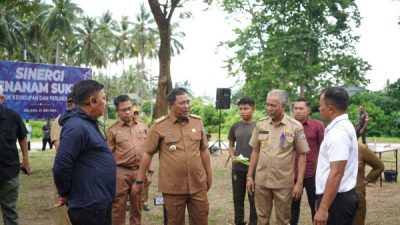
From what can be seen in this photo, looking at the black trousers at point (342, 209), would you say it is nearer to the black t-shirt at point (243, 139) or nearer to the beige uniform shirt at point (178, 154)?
the beige uniform shirt at point (178, 154)

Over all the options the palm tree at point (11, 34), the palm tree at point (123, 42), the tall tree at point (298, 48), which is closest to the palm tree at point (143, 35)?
the palm tree at point (123, 42)

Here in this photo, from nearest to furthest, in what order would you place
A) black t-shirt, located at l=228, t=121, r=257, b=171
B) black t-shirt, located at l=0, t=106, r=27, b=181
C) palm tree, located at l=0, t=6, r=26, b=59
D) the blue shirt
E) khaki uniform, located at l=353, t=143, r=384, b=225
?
the blue shirt
khaki uniform, located at l=353, t=143, r=384, b=225
black t-shirt, located at l=0, t=106, r=27, b=181
black t-shirt, located at l=228, t=121, r=257, b=171
palm tree, located at l=0, t=6, r=26, b=59

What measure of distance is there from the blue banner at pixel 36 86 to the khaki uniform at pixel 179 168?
194 inches

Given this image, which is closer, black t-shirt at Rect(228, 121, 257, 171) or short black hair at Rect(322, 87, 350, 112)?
short black hair at Rect(322, 87, 350, 112)

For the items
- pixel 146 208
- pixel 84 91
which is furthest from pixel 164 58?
pixel 84 91

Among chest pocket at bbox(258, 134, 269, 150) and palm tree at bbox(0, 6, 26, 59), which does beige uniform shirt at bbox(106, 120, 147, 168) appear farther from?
palm tree at bbox(0, 6, 26, 59)

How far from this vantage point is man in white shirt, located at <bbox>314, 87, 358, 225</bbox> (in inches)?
124

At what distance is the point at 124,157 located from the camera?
202 inches

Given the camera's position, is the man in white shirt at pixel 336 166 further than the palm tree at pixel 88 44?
No

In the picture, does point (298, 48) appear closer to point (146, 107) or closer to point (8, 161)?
point (8, 161)

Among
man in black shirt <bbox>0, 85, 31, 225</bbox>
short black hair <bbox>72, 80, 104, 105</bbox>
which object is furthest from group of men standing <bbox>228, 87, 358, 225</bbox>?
man in black shirt <bbox>0, 85, 31, 225</bbox>

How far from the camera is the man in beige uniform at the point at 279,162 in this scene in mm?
4590

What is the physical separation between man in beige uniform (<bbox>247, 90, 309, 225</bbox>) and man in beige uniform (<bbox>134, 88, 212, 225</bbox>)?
68cm

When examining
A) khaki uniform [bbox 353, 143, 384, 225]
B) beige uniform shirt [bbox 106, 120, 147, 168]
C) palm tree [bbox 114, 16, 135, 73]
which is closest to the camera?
khaki uniform [bbox 353, 143, 384, 225]
